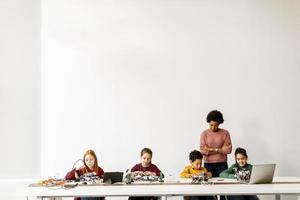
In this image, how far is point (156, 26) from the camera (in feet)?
22.3

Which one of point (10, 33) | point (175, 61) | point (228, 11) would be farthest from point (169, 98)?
point (10, 33)

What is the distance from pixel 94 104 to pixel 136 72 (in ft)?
2.47

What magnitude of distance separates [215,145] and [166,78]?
1.31 meters

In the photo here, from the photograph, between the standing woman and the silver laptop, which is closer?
the silver laptop

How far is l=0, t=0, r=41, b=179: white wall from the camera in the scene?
21.9ft

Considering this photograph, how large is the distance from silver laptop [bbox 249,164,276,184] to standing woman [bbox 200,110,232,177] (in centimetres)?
139

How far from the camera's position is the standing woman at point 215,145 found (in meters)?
5.98

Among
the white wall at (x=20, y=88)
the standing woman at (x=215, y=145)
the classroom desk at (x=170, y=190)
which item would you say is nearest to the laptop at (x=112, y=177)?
the classroom desk at (x=170, y=190)

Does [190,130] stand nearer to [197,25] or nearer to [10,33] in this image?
[197,25]

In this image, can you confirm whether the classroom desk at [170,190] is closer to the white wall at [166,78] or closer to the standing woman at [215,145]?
the standing woman at [215,145]

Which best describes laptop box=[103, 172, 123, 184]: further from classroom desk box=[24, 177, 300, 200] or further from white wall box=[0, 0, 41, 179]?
white wall box=[0, 0, 41, 179]

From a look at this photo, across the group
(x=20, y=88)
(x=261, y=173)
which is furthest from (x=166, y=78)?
(x=261, y=173)

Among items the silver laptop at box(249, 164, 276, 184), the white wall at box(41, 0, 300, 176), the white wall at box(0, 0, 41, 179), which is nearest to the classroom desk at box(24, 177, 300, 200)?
the silver laptop at box(249, 164, 276, 184)

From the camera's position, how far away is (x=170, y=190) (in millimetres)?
4250
